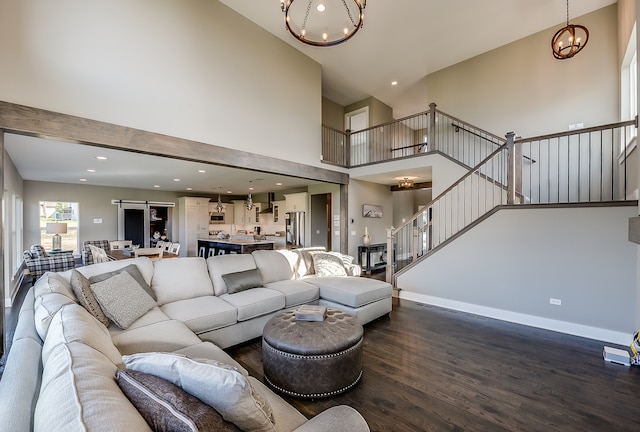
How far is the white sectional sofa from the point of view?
0.88m

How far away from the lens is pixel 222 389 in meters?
0.99

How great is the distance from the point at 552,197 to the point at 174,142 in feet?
22.8

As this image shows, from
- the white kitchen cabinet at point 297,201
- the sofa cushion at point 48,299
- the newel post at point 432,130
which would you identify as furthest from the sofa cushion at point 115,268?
the newel post at point 432,130

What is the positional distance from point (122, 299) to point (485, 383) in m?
3.46

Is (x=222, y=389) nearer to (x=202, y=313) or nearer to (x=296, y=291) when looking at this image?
(x=202, y=313)

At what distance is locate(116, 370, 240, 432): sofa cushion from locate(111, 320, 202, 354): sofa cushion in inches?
42.7

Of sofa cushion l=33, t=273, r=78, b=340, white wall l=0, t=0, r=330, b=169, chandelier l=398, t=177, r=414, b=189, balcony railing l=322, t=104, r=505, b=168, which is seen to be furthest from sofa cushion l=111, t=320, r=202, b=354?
chandelier l=398, t=177, r=414, b=189

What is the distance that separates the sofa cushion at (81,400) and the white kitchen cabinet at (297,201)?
289 inches

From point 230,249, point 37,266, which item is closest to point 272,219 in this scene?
point 230,249

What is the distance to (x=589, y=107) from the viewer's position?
4.95 meters

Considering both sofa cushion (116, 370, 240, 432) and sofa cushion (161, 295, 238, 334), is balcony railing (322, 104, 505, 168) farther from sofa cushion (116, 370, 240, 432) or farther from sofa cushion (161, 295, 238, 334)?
sofa cushion (116, 370, 240, 432)

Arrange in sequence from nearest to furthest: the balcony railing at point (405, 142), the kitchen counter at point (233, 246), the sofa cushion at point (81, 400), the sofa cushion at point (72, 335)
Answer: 1. the sofa cushion at point (81, 400)
2. the sofa cushion at point (72, 335)
3. the balcony railing at point (405, 142)
4. the kitchen counter at point (233, 246)

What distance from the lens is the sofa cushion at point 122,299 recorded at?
2416mm

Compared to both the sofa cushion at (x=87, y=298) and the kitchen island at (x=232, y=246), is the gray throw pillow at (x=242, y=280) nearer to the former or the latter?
the sofa cushion at (x=87, y=298)
